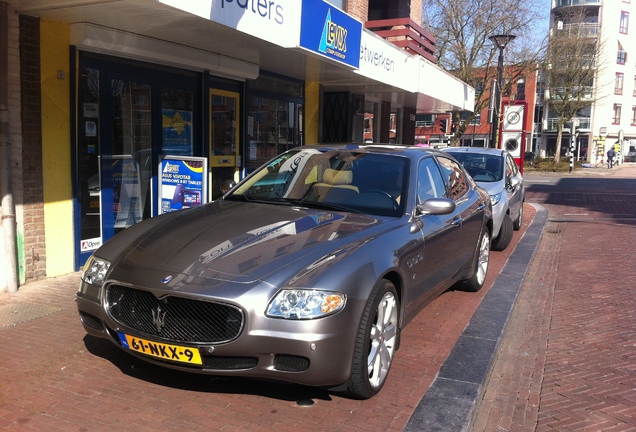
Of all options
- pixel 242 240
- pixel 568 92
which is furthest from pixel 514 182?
pixel 568 92

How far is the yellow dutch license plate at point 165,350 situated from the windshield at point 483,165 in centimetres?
735

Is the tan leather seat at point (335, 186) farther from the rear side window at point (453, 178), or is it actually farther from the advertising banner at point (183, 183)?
the advertising banner at point (183, 183)

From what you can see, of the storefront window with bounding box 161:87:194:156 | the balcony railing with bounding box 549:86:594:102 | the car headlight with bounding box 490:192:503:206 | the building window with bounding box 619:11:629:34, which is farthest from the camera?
the building window with bounding box 619:11:629:34

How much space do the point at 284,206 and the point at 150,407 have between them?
1.79m

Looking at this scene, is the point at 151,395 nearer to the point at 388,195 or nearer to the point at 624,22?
the point at 388,195

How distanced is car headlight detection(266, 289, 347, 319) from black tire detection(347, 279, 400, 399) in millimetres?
305

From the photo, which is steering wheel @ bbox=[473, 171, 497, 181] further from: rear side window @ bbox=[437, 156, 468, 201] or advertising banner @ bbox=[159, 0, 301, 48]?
advertising banner @ bbox=[159, 0, 301, 48]

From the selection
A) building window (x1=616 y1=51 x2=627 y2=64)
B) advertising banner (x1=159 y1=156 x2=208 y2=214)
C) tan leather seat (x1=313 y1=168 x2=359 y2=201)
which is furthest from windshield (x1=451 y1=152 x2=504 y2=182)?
building window (x1=616 y1=51 x2=627 y2=64)

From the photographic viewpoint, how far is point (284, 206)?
178 inches

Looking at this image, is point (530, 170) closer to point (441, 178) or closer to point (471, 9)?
point (471, 9)

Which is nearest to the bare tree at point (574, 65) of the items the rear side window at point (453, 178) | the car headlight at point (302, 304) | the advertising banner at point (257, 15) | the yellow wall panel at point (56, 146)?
the advertising banner at point (257, 15)

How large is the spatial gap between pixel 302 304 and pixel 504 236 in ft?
22.0

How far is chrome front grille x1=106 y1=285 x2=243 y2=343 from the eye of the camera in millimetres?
3201

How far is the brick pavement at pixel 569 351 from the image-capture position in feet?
12.3
